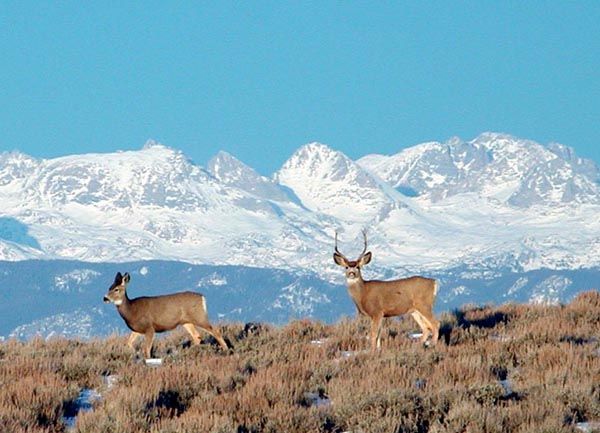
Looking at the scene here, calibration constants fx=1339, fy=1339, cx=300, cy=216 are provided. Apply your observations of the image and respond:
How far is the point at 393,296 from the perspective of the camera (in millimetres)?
16734

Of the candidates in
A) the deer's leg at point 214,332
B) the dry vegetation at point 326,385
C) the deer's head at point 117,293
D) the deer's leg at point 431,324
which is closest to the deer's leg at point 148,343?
the dry vegetation at point 326,385

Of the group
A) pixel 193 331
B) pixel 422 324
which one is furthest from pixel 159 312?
pixel 422 324

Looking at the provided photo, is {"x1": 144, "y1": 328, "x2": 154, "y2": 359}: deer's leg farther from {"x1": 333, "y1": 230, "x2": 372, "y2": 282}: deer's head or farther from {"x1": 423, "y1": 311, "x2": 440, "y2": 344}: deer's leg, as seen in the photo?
{"x1": 423, "y1": 311, "x2": 440, "y2": 344}: deer's leg

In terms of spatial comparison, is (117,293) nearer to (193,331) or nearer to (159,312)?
(159,312)

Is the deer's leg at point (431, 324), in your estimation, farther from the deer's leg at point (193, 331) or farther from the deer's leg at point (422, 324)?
the deer's leg at point (193, 331)

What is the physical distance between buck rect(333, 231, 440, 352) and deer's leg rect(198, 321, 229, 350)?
68.5 inches

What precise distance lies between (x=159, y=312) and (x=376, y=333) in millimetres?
2765

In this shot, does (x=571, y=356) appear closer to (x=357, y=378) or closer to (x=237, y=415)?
(x=357, y=378)

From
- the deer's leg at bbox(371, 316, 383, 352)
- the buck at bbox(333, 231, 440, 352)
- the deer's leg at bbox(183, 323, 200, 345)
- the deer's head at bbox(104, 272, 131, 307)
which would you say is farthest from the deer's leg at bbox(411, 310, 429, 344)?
the deer's head at bbox(104, 272, 131, 307)

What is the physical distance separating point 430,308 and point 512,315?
2433mm

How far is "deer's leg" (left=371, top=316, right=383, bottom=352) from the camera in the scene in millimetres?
15397

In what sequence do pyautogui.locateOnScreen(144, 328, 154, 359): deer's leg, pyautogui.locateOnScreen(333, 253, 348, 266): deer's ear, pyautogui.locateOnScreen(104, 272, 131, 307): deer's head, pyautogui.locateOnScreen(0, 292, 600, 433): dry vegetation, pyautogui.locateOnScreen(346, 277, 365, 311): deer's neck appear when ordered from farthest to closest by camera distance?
1. pyautogui.locateOnScreen(333, 253, 348, 266): deer's ear
2. pyautogui.locateOnScreen(346, 277, 365, 311): deer's neck
3. pyautogui.locateOnScreen(104, 272, 131, 307): deer's head
4. pyautogui.locateOnScreen(144, 328, 154, 359): deer's leg
5. pyautogui.locateOnScreen(0, 292, 600, 433): dry vegetation

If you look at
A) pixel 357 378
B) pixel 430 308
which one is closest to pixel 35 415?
pixel 357 378

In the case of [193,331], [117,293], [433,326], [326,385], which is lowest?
[326,385]
